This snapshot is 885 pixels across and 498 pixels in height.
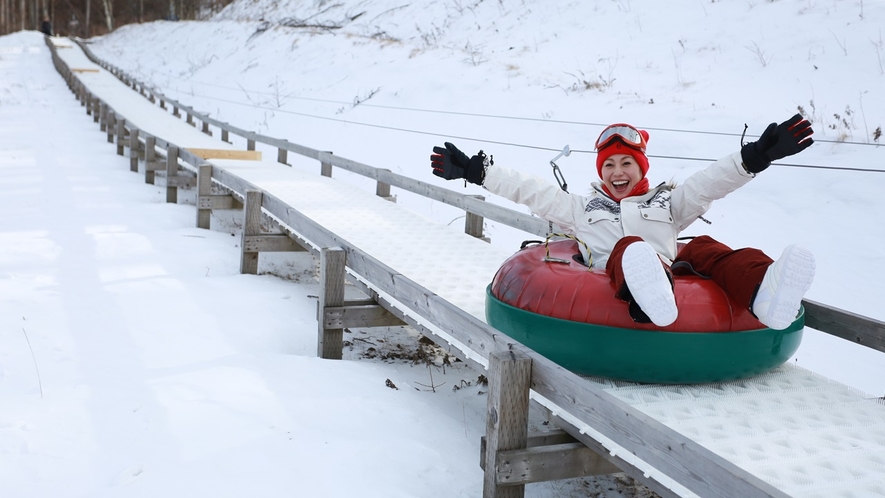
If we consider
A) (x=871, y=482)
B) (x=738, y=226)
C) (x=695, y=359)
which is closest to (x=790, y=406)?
(x=695, y=359)

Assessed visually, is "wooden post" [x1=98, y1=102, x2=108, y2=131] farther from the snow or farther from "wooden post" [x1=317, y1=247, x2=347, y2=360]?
"wooden post" [x1=317, y1=247, x2=347, y2=360]

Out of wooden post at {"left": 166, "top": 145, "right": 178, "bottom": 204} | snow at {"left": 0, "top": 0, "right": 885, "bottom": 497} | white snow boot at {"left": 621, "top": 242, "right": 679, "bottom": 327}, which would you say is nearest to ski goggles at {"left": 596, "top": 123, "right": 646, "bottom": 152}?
white snow boot at {"left": 621, "top": 242, "right": 679, "bottom": 327}

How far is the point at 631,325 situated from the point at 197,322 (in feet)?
8.57

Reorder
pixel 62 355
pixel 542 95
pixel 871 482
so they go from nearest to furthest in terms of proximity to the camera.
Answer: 1. pixel 871 482
2. pixel 62 355
3. pixel 542 95

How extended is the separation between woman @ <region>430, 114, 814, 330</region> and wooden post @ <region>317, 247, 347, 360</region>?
0.93 m

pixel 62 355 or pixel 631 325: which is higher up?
pixel 631 325

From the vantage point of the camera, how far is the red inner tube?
274 cm

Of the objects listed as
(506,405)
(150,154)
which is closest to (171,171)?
(150,154)

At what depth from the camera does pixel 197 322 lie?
432cm

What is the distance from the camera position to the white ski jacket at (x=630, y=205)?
3102mm

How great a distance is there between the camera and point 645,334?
272 centimetres

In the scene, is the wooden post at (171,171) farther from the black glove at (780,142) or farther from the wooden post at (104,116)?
the black glove at (780,142)

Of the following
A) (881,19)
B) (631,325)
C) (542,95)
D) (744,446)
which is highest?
(881,19)

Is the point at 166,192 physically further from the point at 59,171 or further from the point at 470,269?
the point at 470,269
